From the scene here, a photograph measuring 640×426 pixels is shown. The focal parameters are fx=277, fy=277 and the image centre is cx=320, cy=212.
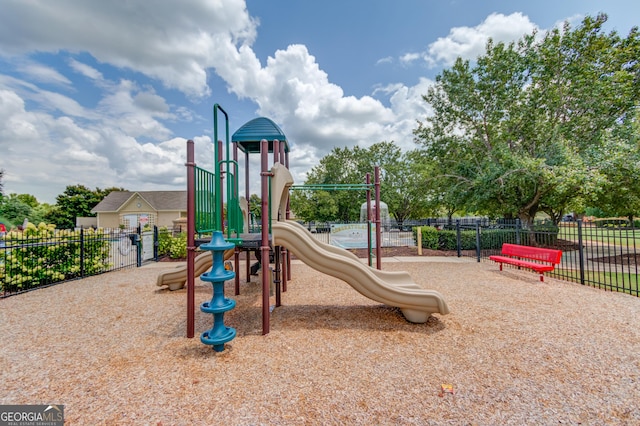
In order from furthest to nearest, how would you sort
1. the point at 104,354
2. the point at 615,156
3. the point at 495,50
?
the point at 495,50 < the point at 615,156 < the point at 104,354

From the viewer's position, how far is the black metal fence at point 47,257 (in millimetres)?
6215

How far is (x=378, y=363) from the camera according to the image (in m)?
3.02

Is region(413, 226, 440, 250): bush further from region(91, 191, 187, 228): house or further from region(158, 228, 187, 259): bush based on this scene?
region(91, 191, 187, 228): house

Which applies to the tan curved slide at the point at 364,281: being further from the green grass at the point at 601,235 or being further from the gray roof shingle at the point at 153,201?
the gray roof shingle at the point at 153,201

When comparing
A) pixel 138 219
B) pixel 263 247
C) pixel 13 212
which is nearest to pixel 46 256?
pixel 263 247

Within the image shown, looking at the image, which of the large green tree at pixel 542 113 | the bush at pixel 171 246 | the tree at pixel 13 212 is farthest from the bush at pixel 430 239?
the tree at pixel 13 212

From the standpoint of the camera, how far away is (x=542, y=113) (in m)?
12.7

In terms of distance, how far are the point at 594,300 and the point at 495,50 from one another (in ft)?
42.0

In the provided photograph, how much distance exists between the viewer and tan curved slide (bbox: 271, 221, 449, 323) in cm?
404

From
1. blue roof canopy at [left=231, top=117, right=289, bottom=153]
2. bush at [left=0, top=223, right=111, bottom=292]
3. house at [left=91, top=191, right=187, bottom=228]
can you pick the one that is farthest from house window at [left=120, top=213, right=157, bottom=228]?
blue roof canopy at [left=231, top=117, right=289, bottom=153]

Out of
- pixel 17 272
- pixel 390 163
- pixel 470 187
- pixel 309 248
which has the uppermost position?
pixel 390 163

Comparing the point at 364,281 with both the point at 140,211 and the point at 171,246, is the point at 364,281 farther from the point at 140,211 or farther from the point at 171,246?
the point at 140,211

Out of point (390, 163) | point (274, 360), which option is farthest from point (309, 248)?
point (390, 163)

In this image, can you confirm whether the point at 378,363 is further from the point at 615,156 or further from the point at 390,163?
the point at 390,163
